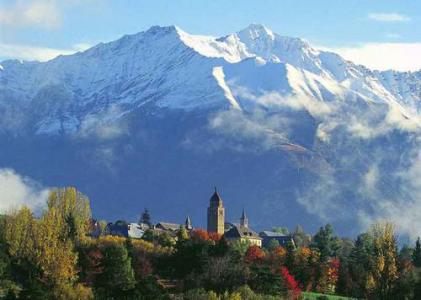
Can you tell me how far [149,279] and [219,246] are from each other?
86.3 ft

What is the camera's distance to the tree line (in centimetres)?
10812

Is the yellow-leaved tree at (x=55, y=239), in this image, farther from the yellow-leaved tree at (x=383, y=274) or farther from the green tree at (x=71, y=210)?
the yellow-leaved tree at (x=383, y=274)

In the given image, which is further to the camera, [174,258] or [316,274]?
[316,274]

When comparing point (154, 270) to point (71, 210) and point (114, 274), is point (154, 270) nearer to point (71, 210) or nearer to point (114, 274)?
point (114, 274)

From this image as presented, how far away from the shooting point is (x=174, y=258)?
426 ft

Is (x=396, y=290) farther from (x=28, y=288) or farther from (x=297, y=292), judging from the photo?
(x=28, y=288)

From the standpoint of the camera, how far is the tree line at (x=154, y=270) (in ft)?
355

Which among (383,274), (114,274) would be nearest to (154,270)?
(114,274)

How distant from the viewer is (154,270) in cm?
12975

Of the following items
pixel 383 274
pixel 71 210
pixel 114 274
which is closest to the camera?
pixel 114 274

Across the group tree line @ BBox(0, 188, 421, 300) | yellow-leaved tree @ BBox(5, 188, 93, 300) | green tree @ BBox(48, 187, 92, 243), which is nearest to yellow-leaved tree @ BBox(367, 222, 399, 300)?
tree line @ BBox(0, 188, 421, 300)

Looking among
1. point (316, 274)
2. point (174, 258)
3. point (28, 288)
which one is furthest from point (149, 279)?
point (316, 274)

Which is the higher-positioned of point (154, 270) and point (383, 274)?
point (154, 270)

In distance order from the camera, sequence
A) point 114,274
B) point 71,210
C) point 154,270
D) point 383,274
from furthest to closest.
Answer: point 71,210 → point 154,270 → point 383,274 → point 114,274
